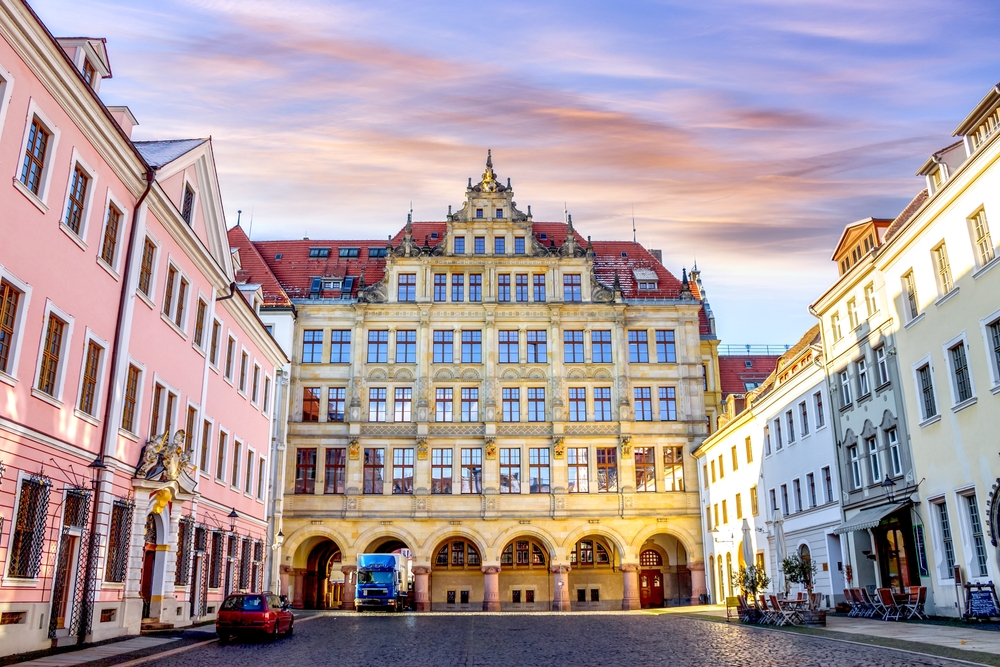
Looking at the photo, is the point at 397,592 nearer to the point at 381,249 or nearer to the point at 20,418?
the point at 381,249

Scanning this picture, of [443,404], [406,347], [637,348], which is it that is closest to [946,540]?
[637,348]

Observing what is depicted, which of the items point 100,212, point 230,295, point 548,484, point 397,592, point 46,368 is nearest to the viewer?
point 46,368

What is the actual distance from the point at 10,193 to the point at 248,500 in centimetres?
2391

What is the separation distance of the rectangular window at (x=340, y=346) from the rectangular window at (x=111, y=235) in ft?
100

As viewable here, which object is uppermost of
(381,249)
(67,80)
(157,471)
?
(381,249)

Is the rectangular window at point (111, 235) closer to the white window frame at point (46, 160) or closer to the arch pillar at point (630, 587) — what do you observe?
the white window frame at point (46, 160)

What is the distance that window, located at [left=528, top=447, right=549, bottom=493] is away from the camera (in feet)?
174

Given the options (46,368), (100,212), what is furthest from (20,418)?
(100,212)

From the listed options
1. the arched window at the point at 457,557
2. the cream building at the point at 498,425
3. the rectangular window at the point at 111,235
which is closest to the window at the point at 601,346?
the cream building at the point at 498,425

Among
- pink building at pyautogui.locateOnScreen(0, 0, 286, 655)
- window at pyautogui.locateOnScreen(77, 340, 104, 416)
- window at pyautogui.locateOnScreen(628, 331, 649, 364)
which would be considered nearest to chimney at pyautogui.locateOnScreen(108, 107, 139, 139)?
pink building at pyautogui.locateOnScreen(0, 0, 286, 655)

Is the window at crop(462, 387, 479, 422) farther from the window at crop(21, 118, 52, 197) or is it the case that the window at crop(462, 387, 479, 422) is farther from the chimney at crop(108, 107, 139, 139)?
the window at crop(21, 118, 52, 197)

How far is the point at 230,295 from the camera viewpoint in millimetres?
34281

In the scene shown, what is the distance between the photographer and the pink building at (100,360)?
18.6 m

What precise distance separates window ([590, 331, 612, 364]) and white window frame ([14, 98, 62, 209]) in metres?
38.4
